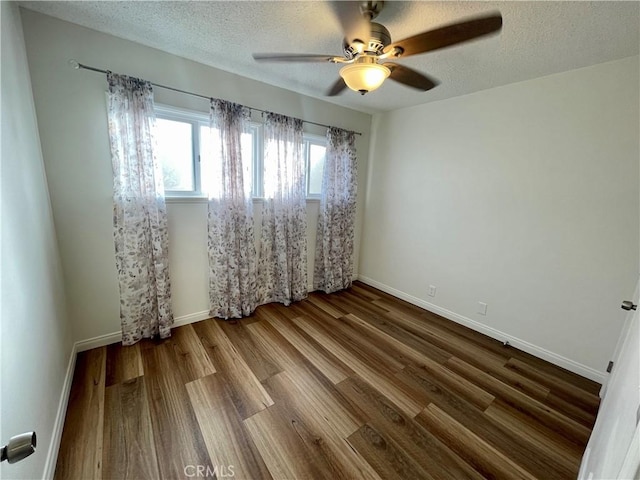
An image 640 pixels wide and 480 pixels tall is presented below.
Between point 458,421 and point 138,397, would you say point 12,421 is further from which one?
point 458,421

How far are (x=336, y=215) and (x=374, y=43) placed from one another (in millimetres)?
2075

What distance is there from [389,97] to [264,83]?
1330 mm

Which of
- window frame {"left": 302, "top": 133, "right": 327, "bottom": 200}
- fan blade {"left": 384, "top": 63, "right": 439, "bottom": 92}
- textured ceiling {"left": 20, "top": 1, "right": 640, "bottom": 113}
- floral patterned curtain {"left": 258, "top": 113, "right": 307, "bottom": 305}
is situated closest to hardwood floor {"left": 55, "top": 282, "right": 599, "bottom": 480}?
floral patterned curtain {"left": 258, "top": 113, "right": 307, "bottom": 305}

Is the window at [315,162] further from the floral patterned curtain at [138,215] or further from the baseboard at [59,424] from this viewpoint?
the baseboard at [59,424]

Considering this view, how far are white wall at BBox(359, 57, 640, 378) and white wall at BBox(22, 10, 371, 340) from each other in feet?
7.39

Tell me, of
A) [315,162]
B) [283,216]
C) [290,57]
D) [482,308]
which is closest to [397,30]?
[290,57]

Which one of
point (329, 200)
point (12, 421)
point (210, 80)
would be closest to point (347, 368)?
point (12, 421)

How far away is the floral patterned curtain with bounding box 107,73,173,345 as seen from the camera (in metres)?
1.85

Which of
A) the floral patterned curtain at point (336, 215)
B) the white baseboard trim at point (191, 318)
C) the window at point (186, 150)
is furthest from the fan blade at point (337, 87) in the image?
the white baseboard trim at point (191, 318)

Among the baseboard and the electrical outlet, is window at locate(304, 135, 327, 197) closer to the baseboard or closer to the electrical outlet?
the electrical outlet

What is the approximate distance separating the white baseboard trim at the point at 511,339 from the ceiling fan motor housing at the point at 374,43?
2605 mm

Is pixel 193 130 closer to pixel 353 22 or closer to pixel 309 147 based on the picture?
pixel 309 147

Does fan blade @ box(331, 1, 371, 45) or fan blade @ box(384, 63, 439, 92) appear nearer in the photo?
fan blade @ box(331, 1, 371, 45)

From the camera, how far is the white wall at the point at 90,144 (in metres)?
1.67
